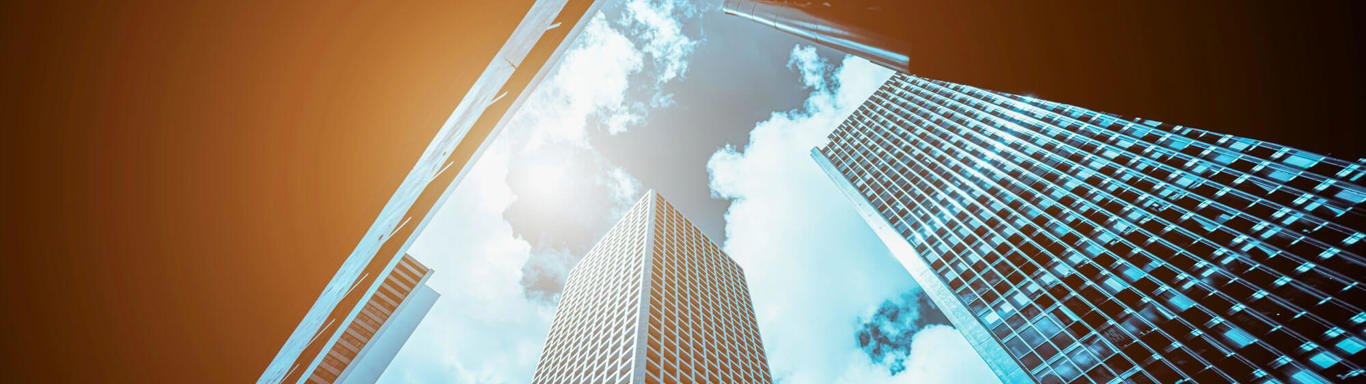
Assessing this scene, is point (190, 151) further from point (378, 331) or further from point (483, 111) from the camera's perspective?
point (378, 331)

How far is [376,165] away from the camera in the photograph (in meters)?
3.96

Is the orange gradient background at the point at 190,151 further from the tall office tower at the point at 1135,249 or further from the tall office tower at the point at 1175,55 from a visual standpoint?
the tall office tower at the point at 1135,249

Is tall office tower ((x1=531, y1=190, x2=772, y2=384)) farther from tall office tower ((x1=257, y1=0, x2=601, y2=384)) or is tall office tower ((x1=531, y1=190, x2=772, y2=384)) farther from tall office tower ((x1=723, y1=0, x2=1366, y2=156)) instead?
tall office tower ((x1=723, y1=0, x2=1366, y2=156))

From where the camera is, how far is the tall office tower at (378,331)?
63750 millimetres

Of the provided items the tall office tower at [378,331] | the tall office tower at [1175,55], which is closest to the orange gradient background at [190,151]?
the tall office tower at [1175,55]

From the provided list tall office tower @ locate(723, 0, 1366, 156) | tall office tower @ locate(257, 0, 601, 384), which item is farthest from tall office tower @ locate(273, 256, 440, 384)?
tall office tower @ locate(723, 0, 1366, 156)

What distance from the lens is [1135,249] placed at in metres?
47.4

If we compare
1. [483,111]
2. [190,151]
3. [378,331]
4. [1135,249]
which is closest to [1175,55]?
[483,111]

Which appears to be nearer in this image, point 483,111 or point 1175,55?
point 1175,55

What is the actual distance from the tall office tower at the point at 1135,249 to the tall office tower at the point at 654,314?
1105 inches

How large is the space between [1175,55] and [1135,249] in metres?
58.5

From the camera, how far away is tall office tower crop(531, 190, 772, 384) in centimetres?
5644

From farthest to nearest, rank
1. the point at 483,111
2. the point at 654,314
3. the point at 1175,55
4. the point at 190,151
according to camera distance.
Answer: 1. the point at 654,314
2. the point at 483,111
3. the point at 1175,55
4. the point at 190,151

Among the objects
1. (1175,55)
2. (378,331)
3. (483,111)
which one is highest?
(378,331)
